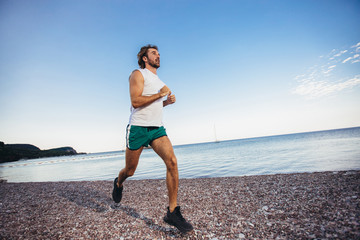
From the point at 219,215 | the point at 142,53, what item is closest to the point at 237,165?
the point at 219,215

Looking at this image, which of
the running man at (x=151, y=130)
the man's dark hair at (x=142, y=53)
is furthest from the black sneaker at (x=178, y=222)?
the man's dark hair at (x=142, y=53)

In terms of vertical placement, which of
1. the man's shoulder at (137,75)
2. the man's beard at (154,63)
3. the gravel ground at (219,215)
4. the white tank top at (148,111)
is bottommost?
the gravel ground at (219,215)

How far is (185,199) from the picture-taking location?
5398mm

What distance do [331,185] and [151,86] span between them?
5863mm

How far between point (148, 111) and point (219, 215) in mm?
2760

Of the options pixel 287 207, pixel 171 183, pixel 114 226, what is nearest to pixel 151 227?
pixel 114 226

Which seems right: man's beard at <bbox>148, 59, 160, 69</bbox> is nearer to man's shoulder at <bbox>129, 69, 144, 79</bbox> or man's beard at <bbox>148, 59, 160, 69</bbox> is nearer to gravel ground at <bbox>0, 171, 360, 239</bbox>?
man's shoulder at <bbox>129, 69, 144, 79</bbox>

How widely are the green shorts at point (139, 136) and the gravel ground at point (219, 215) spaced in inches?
65.2

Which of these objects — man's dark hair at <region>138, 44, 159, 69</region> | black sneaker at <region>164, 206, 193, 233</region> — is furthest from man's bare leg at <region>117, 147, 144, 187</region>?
man's dark hair at <region>138, 44, 159, 69</region>

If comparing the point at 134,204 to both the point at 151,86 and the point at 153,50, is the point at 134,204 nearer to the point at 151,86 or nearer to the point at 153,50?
the point at 151,86

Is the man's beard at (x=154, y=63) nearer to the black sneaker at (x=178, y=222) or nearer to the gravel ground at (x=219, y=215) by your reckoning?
the black sneaker at (x=178, y=222)

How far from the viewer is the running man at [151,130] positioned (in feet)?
9.69

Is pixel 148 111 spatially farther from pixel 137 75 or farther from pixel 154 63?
pixel 154 63

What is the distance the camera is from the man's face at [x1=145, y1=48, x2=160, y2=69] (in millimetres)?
3441
